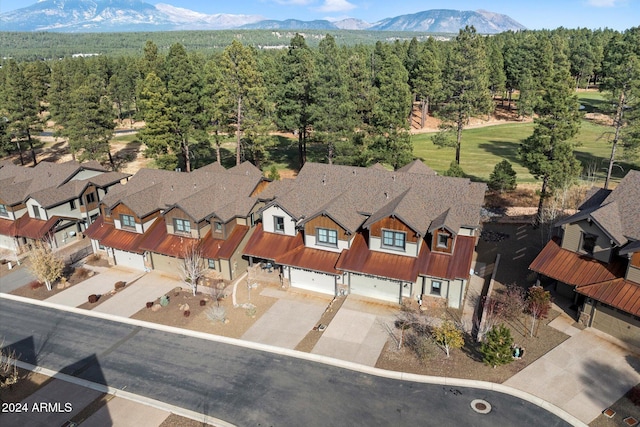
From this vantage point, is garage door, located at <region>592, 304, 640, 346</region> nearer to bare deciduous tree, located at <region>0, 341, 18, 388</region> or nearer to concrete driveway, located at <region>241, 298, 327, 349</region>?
concrete driveway, located at <region>241, 298, 327, 349</region>

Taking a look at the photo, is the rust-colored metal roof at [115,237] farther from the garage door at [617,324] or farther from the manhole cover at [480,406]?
the garage door at [617,324]

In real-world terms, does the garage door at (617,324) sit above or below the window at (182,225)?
below

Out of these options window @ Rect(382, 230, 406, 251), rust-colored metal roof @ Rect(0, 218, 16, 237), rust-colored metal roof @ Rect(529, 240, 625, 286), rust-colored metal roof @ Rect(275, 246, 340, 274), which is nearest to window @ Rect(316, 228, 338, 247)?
rust-colored metal roof @ Rect(275, 246, 340, 274)

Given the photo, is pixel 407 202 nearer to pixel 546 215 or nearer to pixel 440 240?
pixel 440 240

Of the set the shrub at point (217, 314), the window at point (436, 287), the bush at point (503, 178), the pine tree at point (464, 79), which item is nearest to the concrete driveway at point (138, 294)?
the shrub at point (217, 314)

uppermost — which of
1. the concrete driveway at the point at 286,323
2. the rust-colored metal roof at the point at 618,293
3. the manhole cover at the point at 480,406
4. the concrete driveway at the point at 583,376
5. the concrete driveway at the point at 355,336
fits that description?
the rust-colored metal roof at the point at 618,293

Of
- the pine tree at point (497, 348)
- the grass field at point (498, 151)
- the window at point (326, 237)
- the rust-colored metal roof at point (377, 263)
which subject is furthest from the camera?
the grass field at point (498, 151)
